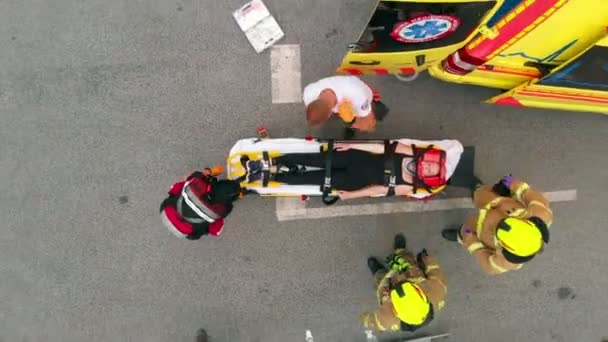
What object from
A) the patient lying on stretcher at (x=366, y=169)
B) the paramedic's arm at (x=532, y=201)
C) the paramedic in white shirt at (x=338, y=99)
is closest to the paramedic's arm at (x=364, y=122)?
the paramedic in white shirt at (x=338, y=99)

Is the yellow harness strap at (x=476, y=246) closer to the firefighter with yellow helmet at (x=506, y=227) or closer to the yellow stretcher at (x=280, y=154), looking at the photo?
the firefighter with yellow helmet at (x=506, y=227)

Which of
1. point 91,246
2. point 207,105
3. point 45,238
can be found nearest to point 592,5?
point 207,105

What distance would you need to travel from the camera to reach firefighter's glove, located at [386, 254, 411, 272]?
4094 mm

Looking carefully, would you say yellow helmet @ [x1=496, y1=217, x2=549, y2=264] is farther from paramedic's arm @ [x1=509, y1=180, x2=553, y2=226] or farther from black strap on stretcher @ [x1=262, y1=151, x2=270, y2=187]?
black strap on stretcher @ [x1=262, y1=151, x2=270, y2=187]

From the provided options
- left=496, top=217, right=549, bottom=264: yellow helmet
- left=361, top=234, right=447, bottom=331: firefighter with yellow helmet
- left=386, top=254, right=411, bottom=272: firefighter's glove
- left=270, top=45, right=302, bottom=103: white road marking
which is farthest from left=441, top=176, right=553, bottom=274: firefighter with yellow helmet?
left=270, top=45, right=302, bottom=103: white road marking

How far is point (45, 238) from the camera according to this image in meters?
4.30

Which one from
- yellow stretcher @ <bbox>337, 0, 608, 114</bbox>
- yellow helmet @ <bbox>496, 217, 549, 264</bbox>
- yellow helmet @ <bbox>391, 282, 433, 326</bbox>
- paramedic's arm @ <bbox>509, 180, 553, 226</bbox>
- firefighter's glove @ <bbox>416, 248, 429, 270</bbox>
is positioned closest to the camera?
yellow stretcher @ <bbox>337, 0, 608, 114</bbox>

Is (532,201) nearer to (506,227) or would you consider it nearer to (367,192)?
(506,227)

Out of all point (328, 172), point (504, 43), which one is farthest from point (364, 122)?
point (504, 43)

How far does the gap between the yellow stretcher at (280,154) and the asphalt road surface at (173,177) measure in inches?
15.5

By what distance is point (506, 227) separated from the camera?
131 inches

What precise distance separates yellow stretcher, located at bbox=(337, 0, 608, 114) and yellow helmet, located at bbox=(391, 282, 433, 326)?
174 centimetres

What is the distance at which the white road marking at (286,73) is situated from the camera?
14.5 ft

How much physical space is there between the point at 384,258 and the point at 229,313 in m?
1.59
